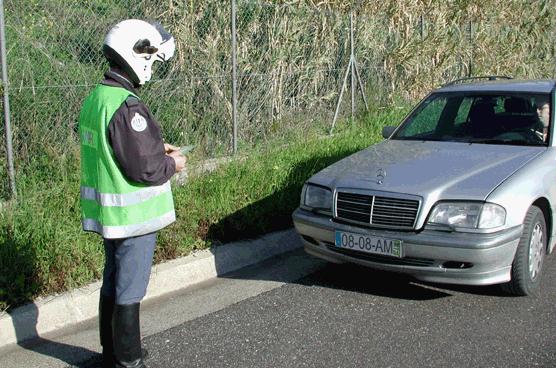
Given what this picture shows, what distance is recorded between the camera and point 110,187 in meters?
3.53

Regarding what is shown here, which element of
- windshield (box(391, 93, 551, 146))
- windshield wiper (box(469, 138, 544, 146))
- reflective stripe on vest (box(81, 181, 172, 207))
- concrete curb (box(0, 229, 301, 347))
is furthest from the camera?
windshield (box(391, 93, 551, 146))

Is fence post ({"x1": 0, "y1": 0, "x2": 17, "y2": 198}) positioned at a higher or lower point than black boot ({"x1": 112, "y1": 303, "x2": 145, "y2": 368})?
higher

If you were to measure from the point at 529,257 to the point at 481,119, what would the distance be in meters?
1.61

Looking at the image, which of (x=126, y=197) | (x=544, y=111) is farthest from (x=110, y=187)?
(x=544, y=111)

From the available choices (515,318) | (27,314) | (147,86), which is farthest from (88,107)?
(147,86)

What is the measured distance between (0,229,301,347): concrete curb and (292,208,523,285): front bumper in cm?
133

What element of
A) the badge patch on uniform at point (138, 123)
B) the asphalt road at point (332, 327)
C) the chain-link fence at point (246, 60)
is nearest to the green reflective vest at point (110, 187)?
the badge patch on uniform at point (138, 123)

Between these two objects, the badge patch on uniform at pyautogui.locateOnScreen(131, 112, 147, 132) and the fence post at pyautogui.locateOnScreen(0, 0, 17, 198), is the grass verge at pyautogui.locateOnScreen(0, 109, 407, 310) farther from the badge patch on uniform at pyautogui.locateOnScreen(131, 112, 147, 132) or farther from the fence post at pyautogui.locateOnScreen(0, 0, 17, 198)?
the badge patch on uniform at pyautogui.locateOnScreen(131, 112, 147, 132)

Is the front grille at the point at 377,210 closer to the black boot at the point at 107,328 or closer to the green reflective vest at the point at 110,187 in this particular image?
the green reflective vest at the point at 110,187

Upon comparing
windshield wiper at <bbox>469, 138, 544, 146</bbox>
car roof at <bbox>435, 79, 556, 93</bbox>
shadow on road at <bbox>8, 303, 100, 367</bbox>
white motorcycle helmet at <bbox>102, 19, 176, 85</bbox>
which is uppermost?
white motorcycle helmet at <bbox>102, 19, 176, 85</bbox>

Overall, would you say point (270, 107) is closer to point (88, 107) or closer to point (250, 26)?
point (250, 26)

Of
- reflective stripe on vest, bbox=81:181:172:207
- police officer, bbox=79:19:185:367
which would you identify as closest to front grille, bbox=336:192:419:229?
police officer, bbox=79:19:185:367

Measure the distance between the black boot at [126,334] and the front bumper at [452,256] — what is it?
1.89 m

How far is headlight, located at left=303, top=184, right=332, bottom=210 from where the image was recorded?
532 cm
